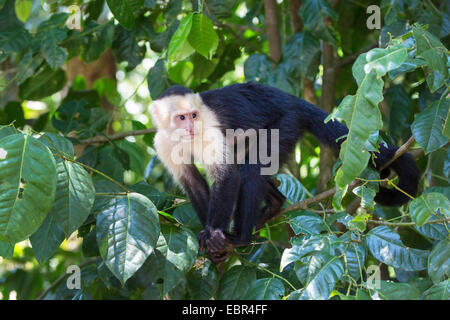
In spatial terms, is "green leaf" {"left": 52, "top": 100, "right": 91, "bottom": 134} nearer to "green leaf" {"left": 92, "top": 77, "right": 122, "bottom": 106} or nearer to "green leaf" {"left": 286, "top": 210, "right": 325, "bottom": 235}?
"green leaf" {"left": 92, "top": 77, "right": 122, "bottom": 106}

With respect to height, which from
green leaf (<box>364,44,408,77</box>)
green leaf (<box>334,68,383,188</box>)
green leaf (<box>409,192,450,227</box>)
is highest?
green leaf (<box>364,44,408,77</box>)

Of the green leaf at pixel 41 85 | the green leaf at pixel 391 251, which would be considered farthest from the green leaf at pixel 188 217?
the green leaf at pixel 41 85

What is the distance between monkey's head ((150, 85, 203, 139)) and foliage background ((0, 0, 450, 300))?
0.16 meters

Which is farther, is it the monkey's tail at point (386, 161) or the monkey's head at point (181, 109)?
the monkey's head at point (181, 109)

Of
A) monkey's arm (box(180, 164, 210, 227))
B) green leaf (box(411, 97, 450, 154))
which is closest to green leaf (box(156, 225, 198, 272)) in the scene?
monkey's arm (box(180, 164, 210, 227))

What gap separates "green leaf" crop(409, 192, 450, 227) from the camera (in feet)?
6.33

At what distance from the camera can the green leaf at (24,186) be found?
172 centimetres

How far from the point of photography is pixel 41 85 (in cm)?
400

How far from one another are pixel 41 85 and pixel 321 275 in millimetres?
2859

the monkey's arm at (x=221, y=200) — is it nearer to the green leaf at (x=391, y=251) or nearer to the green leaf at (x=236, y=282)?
the green leaf at (x=236, y=282)

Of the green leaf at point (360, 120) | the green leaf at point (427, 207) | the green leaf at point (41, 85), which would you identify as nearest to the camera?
the green leaf at point (360, 120)

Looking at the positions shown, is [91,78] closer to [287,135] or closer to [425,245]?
[287,135]

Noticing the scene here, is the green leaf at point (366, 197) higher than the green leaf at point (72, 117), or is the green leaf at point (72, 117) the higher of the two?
the green leaf at point (72, 117)

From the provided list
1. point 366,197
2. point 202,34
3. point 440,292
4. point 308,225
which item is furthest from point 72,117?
point 440,292
